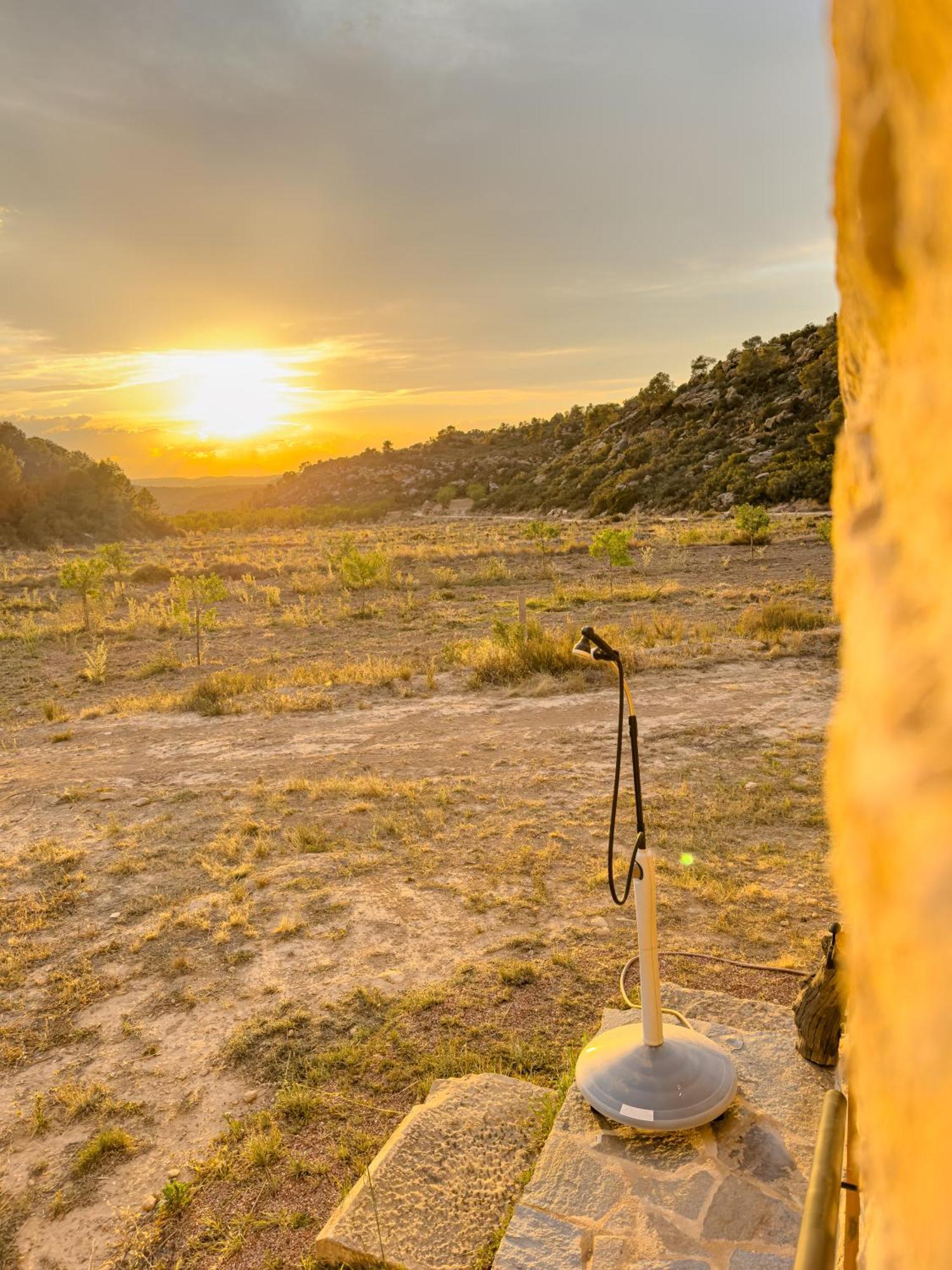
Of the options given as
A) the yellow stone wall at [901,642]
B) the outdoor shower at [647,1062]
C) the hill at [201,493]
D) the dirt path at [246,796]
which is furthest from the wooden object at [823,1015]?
the hill at [201,493]

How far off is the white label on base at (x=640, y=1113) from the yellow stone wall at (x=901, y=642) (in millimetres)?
2965

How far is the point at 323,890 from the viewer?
5.92 m

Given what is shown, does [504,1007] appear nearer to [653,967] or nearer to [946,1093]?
[653,967]

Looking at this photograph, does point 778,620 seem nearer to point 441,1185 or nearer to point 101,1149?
point 441,1185

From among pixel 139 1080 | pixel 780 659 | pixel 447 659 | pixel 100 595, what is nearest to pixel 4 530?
pixel 100 595

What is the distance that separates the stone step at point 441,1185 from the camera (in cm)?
280

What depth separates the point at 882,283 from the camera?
412 mm

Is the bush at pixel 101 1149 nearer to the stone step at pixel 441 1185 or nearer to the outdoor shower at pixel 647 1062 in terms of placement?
the stone step at pixel 441 1185

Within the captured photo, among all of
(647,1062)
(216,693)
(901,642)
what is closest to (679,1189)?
(647,1062)

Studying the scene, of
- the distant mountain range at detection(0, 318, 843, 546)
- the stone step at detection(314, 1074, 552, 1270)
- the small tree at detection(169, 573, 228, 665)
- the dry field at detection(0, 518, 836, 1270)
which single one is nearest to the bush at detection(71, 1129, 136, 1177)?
the dry field at detection(0, 518, 836, 1270)

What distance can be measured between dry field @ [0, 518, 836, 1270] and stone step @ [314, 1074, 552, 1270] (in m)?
0.37

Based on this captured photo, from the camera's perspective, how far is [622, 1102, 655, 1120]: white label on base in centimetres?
304

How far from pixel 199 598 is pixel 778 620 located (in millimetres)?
10760

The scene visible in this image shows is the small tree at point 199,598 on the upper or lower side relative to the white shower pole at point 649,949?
upper
